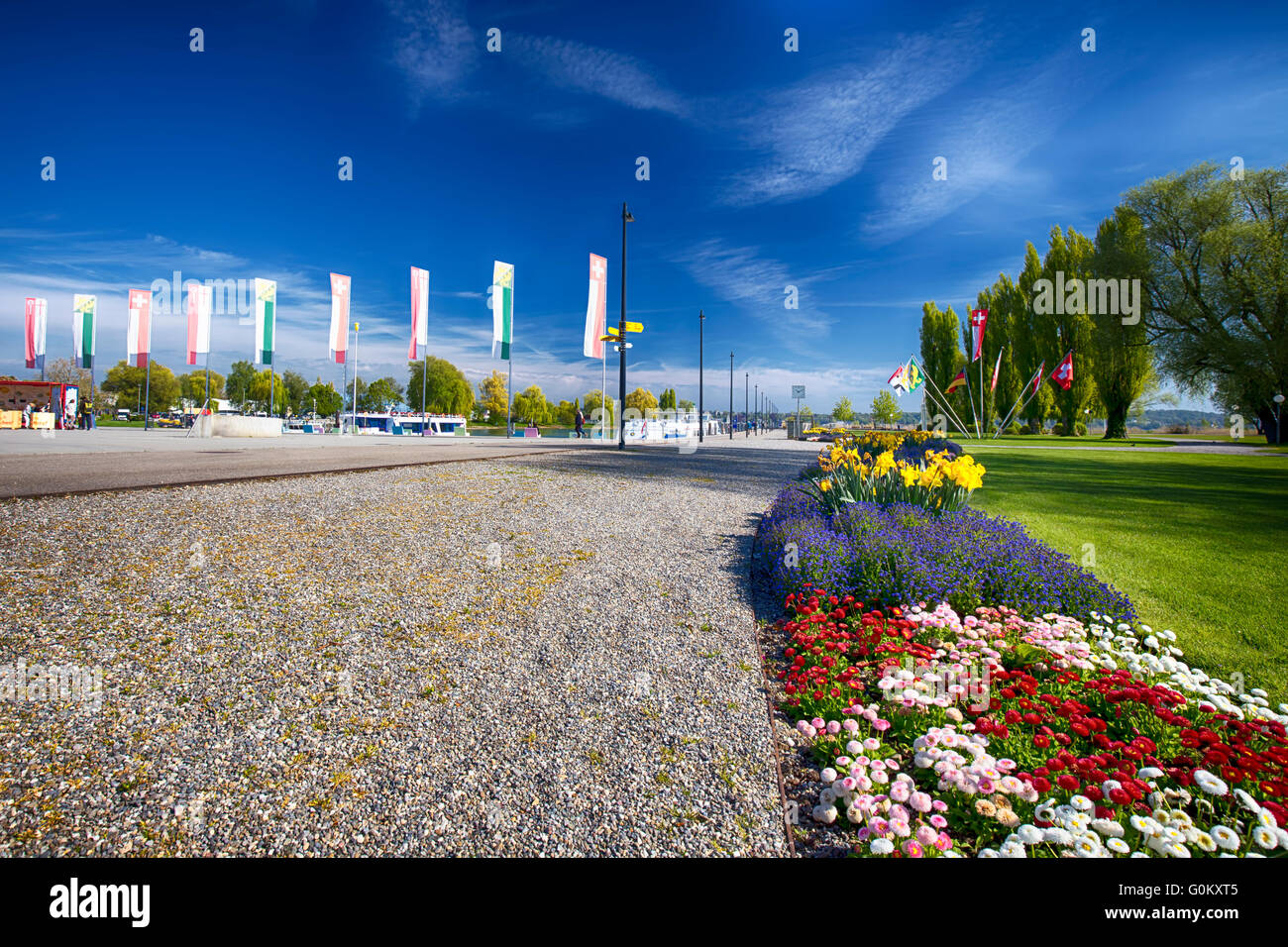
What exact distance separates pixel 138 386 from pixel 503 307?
9295cm

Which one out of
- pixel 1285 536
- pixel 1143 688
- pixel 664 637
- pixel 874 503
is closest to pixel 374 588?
pixel 664 637

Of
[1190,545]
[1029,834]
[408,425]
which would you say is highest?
[408,425]

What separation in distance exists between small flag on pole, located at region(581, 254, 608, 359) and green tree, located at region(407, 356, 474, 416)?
214 ft

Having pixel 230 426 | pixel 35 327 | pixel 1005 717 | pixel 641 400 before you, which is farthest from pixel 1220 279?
pixel 641 400

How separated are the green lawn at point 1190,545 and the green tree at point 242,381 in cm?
10878

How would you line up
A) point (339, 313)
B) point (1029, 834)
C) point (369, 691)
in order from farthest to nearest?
point (339, 313)
point (369, 691)
point (1029, 834)

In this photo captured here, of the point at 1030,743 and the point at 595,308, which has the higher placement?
the point at 595,308

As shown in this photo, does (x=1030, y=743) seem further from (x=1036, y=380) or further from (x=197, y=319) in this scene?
(x=197, y=319)

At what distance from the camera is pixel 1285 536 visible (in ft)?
22.5

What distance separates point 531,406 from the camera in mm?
100812

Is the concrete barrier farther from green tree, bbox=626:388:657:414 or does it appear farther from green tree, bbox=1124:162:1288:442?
green tree, bbox=626:388:657:414

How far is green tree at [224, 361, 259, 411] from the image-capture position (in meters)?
92.9
